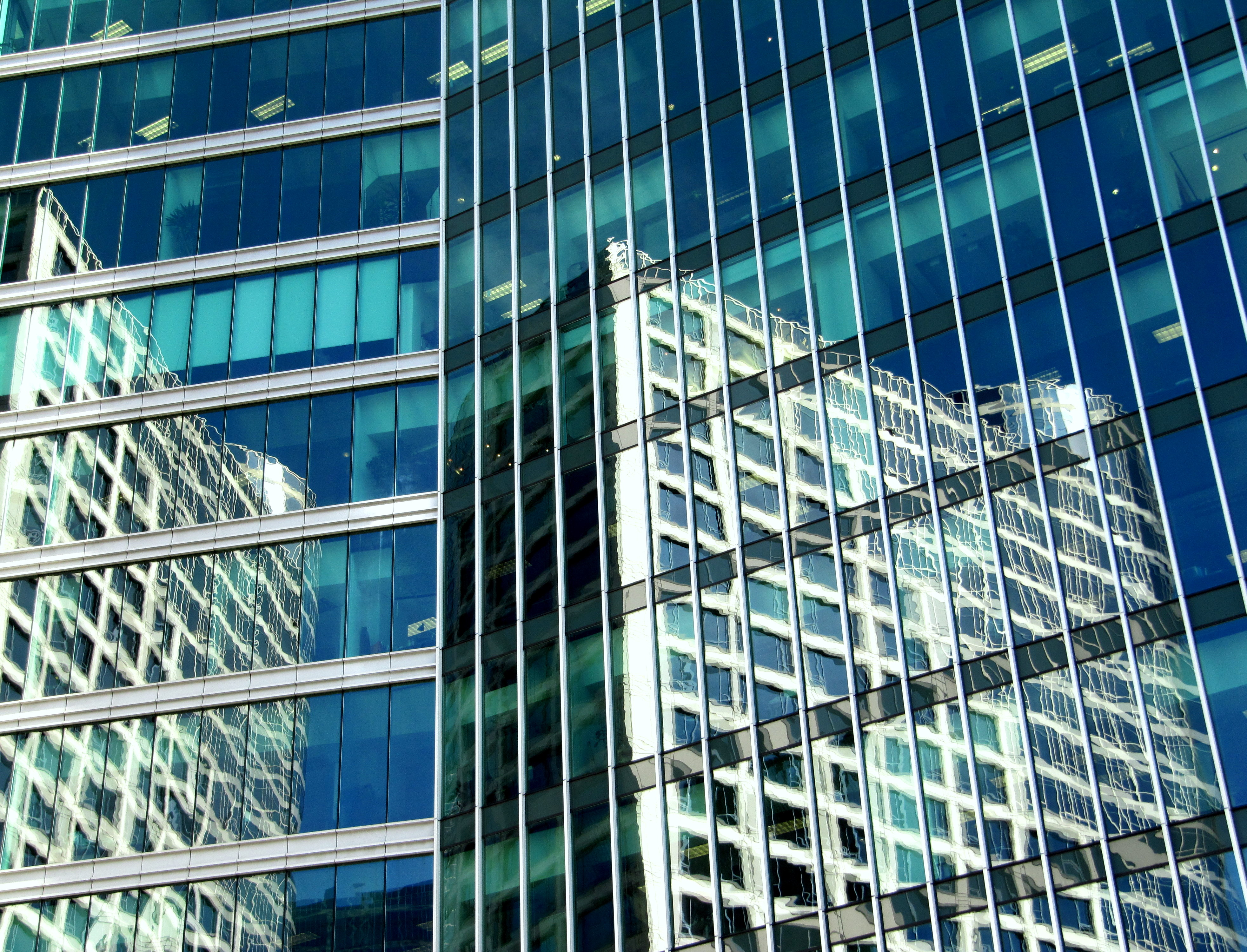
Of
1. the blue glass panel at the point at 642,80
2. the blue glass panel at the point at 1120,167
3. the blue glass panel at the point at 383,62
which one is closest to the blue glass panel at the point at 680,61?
the blue glass panel at the point at 642,80

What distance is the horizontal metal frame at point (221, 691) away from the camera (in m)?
34.9

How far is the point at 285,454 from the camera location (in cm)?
3797

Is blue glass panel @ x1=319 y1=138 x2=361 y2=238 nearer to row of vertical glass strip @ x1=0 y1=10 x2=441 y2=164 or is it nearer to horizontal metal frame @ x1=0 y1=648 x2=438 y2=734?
row of vertical glass strip @ x1=0 y1=10 x2=441 y2=164

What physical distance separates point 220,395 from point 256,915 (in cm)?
1322

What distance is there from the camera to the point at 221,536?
37250 millimetres

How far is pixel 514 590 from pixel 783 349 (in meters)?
8.11

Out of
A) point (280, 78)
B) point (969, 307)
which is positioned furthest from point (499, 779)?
point (280, 78)

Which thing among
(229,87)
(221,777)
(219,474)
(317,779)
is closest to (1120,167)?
(317,779)

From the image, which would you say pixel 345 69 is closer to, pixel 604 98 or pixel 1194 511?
pixel 604 98

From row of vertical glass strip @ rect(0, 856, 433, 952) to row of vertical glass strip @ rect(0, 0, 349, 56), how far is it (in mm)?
24631

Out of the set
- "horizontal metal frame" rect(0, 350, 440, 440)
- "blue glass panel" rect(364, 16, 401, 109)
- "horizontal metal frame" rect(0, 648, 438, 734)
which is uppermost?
"blue glass panel" rect(364, 16, 401, 109)

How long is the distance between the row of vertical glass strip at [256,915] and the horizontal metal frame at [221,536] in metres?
8.02

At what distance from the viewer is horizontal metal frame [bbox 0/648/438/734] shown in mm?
34938

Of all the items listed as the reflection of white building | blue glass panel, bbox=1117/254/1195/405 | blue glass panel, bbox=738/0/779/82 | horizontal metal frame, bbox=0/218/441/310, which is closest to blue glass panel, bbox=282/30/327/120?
horizontal metal frame, bbox=0/218/441/310
